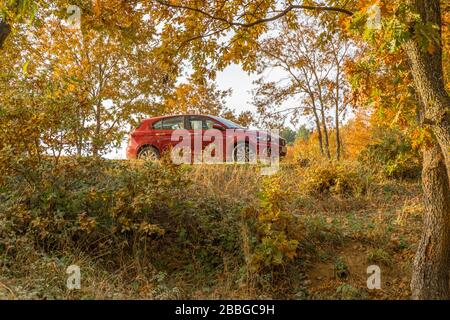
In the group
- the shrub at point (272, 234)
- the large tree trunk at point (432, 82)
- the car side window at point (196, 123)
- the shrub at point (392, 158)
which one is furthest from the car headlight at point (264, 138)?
the large tree trunk at point (432, 82)

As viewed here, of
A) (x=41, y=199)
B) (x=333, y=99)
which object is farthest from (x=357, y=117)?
(x=41, y=199)

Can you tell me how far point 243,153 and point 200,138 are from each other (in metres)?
1.34

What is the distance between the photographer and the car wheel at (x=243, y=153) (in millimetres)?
10227

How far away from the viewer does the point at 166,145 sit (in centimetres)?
1106

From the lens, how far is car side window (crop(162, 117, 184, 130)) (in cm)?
1126

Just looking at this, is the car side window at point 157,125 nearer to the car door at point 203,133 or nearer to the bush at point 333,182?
the car door at point 203,133

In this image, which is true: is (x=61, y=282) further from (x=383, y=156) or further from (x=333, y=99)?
(x=333, y=99)

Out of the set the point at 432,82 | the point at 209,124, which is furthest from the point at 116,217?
the point at 209,124

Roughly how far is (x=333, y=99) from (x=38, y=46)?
12414 mm

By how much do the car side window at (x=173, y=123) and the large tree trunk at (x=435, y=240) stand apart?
7503 mm

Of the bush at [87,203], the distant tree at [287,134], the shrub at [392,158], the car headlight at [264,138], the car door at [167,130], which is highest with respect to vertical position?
the distant tree at [287,134]

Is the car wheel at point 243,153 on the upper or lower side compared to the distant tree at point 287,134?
lower

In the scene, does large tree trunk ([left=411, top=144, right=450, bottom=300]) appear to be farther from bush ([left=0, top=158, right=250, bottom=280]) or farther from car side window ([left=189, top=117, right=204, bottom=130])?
car side window ([left=189, top=117, right=204, bottom=130])

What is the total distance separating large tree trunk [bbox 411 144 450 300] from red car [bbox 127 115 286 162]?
573 cm
